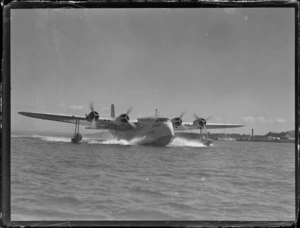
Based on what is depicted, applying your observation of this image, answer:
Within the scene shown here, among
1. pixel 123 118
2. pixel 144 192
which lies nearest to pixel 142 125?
pixel 123 118

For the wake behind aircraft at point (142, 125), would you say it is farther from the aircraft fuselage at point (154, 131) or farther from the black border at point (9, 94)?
the black border at point (9, 94)

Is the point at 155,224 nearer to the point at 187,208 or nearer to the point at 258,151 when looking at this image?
the point at 187,208

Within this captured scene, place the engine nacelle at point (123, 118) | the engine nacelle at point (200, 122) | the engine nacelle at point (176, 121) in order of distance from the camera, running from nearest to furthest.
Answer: the engine nacelle at point (200, 122), the engine nacelle at point (123, 118), the engine nacelle at point (176, 121)

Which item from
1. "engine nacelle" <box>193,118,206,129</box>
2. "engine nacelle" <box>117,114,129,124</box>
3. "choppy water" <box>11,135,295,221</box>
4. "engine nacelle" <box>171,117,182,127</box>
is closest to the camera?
"choppy water" <box>11,135,295,221</box>

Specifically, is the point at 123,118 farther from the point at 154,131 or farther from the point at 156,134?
the point at 156,134

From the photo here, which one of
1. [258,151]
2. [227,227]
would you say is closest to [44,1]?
[227,227]

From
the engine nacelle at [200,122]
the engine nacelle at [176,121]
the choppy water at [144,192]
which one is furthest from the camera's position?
the engine nacelle at [176,121]

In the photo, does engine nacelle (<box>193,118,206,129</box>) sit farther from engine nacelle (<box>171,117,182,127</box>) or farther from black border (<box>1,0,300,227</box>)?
black border (<box>1,0,300,227</box>)

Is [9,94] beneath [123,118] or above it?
above

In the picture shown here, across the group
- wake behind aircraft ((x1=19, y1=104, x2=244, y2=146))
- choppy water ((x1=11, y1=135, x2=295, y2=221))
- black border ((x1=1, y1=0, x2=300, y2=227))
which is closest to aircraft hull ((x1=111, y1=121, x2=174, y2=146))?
wake behind aircraft ((x1=19, y1=104, x2=244, y2=146))

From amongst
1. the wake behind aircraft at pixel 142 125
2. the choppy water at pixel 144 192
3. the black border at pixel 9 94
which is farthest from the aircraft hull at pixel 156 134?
the black border at pixel 9 94

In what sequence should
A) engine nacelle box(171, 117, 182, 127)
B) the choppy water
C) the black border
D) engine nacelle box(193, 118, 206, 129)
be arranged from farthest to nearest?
1. engine nacelle box(171, 117, 182, 127)
2. engine nacelle box(193, 118, 206, 129)
3. the choppy water
4. the black border
